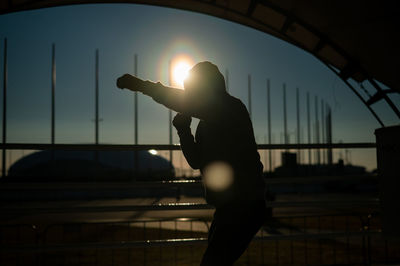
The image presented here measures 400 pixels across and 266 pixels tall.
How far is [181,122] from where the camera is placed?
2.01 meters

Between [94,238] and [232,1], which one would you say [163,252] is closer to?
[94,238]

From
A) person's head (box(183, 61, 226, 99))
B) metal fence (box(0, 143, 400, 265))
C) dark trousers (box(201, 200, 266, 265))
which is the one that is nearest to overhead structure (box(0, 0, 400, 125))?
metal fence (box(0, 143, 400, 265))

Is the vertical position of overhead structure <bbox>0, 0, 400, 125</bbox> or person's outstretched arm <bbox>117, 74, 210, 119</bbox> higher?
overhead structure <bbox>0, 0, 400, 125</bbox>

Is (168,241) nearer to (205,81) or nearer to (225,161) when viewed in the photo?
(225,161)

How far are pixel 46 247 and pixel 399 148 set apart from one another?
385cm

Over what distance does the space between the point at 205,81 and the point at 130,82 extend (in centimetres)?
39

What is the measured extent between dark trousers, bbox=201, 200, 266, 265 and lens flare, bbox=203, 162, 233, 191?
0.11 meters

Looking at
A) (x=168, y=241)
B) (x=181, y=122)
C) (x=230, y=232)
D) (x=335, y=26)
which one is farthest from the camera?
(x=335, y=26)

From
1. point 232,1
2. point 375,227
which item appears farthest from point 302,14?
point 375,227

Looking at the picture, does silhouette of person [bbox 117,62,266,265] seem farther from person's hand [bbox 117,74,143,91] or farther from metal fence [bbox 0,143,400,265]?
metal fence [bbox 0,143,400,265]

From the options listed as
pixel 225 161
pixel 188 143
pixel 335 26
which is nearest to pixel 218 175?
pixel 225 161

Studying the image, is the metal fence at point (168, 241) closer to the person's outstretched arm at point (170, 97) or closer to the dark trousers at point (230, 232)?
the dark trousers at point (230, 232)

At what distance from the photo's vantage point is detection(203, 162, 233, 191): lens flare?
1.85m

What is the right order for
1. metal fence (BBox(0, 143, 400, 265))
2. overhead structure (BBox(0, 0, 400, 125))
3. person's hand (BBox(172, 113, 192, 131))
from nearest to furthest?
person's hand (BBox(172, 113, 192, 131)) → metal fence (BBox(0, 143, 400, 265)) → overhead structure (BBox(0, 0, 400, 125))
